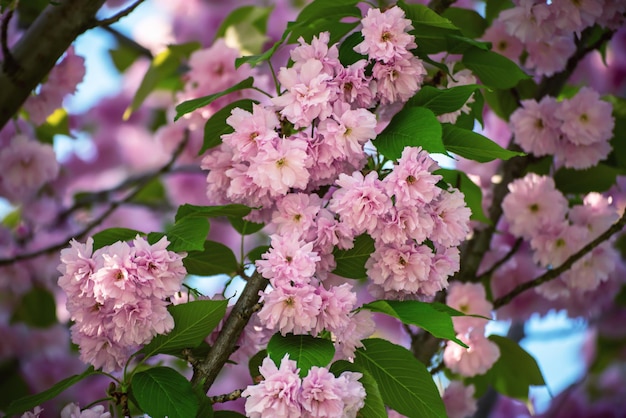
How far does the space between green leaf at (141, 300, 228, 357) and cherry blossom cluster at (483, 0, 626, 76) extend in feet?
2.20

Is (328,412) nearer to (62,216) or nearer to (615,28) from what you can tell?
(615,28)

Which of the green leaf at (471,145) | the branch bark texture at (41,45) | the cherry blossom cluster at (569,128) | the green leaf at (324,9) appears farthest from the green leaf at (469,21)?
the branch bark texture at (41,45)

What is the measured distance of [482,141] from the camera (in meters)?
0.96

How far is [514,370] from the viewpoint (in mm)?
1400

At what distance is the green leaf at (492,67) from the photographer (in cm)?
112

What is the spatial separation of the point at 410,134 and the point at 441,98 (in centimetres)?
9

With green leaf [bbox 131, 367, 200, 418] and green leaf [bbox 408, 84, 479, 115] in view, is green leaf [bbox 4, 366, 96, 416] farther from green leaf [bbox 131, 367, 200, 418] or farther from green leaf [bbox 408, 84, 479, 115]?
green leaf [bbox 408, 84, 479, 115]

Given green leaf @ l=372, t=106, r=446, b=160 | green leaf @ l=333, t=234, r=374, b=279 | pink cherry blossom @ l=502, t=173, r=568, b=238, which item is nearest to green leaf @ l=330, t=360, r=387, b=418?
green leaf @ l=333, t=234, r=374, b=279

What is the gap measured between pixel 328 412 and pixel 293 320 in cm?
11

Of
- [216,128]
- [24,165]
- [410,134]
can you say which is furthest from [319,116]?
[24,165]

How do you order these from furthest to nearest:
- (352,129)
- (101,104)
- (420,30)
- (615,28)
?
(101,104), (615,28), (420,30), (352,129)

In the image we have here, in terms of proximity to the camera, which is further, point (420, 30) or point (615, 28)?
point (615, 28)

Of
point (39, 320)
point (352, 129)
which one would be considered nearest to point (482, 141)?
point (352, 129)

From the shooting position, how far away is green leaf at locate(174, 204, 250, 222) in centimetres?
93
